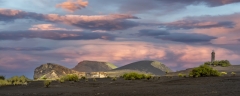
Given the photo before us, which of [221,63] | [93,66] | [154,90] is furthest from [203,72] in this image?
[93,66]

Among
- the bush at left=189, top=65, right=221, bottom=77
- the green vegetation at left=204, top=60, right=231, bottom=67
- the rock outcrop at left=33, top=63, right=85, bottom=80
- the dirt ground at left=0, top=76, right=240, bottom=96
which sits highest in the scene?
the green vegetation at left=204, top=60, right=231, bottom=67

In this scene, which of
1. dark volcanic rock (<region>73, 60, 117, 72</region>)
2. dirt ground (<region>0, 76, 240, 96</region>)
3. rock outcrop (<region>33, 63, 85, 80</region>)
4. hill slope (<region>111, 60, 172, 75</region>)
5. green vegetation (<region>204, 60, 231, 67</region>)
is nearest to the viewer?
dirt ground (<region>0, 76, 240, 96</region>)

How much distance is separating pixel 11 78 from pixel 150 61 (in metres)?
51.4

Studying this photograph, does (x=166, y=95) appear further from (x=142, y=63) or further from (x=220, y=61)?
(x=142, y=63)

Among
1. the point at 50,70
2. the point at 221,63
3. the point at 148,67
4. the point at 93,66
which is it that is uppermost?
the point at 93,66

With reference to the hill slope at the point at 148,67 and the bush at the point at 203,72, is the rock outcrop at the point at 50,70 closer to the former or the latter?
the hill slope at the point at 148,67

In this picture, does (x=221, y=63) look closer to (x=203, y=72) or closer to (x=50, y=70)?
(x=203, y=72)

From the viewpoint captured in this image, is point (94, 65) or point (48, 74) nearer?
point (48, 74)

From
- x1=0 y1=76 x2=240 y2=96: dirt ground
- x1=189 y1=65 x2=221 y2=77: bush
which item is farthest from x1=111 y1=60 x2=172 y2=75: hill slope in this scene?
x1=0 y1=76 x2=240 y2=96: dirt ground

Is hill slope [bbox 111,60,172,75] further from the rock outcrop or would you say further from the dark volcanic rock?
the rock outcrop

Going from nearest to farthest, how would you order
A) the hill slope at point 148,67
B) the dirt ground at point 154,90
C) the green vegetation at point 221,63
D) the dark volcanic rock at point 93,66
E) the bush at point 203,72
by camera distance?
the dirt ground at point 154,90 → the bush at point 203,72 → the green vegetation at point 221,63 → the hill slope at point 148,67 → the dark volcanic rock at point 93,66

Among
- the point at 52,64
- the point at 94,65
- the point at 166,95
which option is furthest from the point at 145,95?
the point at 94,65

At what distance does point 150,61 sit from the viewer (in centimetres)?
8150

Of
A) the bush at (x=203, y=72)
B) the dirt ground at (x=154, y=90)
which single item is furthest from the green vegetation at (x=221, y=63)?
the dirt ground at (x=154, y=90)
